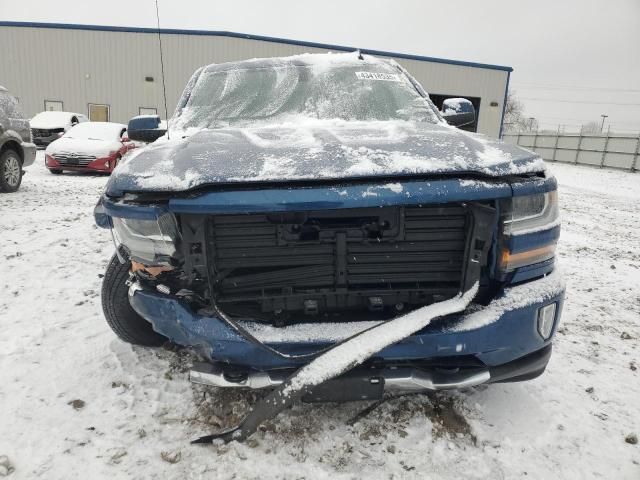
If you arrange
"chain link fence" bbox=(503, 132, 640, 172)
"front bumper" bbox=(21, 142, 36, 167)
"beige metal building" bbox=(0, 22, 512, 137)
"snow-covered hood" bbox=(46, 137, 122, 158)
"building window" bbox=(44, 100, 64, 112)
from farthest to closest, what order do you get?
1. "building window" bbox=(44, 100, 64, 112)
2. "beige metal building" bbox=(0, 22, 512, 137)
3. "chain link fence" bbox=(503, 132, 640, 172)
4. "snow-covered hood" bbox=(46, 137, 122, 158)
5. "front bumper" bbox=(21, 142, 36, 167)

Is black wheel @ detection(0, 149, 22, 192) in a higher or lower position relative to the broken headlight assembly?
lower

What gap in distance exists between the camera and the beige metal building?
1945cm

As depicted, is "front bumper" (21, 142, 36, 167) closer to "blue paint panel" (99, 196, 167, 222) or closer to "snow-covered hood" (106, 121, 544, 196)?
"snow-covered hood" (106, 121, 544, 196)

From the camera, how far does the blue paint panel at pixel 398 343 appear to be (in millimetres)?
1479

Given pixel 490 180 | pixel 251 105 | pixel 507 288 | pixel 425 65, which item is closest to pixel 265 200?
pixel 490 180

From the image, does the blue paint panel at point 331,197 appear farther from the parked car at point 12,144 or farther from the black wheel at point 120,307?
the parked car at point 12,144

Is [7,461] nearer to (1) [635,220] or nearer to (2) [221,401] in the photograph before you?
(2) [221,401]

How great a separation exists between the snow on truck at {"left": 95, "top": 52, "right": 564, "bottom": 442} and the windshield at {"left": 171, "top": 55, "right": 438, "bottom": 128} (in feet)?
2.88

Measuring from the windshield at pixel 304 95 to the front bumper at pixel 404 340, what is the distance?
55.2 inches

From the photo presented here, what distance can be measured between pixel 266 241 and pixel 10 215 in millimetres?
5409

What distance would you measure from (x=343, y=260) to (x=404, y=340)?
365 millimetres

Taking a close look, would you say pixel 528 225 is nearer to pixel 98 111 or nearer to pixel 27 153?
pixel 27 153

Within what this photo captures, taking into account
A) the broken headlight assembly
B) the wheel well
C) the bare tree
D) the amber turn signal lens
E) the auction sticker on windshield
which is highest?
the auction sticker on windshield

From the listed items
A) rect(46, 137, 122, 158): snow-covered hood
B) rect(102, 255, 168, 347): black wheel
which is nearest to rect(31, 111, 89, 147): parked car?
rect(46, 137, 122, 158): snow-covered hood
